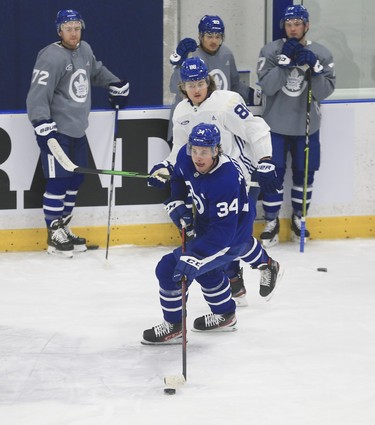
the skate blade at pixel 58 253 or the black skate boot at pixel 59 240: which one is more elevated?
the black skate boot at pixel 59 240

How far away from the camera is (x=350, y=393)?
13.8 feet

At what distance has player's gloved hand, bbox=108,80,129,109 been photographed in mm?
6523

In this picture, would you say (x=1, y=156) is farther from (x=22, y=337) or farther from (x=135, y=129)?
(x=22, y=337)

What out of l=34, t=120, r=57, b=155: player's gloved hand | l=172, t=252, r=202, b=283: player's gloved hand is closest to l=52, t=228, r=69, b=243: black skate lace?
l=34, t=120, r=57, b=155: player's gloved hand

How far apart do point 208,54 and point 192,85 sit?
1368mm

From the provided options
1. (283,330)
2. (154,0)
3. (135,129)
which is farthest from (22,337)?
(154,0)

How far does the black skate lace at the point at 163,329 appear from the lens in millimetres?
4874

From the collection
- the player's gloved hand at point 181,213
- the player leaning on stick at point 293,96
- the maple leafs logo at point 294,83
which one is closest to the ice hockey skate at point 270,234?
the player leaning on stick at point 293,96

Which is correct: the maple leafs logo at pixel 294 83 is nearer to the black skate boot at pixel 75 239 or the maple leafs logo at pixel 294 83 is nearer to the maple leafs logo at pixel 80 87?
the maple leafs logo at pixel 80 87

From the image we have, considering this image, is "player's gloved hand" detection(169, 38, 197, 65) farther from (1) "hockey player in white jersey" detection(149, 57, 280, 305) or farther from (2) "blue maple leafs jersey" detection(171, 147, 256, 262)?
(2) "blue maple leafs jersey" detection(171, 147, 256, 262)

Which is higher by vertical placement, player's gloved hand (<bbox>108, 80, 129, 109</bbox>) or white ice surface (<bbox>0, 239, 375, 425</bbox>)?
player's gloved hand (<bbox>108, 80, 129, 109</bbox>)

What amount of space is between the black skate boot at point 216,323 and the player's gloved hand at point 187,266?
0.56 metres

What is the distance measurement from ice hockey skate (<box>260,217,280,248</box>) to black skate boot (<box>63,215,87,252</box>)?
1.00 m

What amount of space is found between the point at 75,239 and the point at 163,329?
5.64ft
